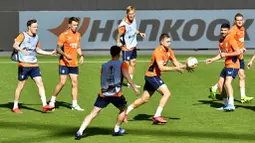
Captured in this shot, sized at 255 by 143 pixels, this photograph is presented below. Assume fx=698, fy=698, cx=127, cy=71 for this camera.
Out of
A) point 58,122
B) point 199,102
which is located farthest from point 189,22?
point 58,122

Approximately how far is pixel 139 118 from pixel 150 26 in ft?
48.8

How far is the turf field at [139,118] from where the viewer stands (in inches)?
541

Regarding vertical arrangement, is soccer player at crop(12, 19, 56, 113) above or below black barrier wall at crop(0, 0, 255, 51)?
below

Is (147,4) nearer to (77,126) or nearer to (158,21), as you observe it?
(158,21)

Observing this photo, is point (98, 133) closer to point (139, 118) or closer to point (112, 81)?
point (112, 81)

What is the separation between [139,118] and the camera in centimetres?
1585

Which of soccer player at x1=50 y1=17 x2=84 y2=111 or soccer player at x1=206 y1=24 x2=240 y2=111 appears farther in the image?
soccer player at x1=50 y1=17 x2=84 y2=111

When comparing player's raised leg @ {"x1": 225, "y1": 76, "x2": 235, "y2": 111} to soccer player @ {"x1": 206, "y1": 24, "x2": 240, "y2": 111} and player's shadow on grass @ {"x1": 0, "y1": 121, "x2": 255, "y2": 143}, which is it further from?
player's shadow on grass @ {"x1": 0, "y1": 121, "x2": 255, "y2": 143}

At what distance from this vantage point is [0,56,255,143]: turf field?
13.7 metres

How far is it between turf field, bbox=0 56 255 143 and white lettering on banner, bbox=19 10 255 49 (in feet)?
26.3

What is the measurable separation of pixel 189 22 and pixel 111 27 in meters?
3.41

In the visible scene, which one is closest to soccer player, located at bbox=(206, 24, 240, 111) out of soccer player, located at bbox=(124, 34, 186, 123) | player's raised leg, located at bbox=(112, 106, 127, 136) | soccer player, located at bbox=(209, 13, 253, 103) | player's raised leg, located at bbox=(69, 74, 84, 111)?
soccer player, located at bbox=(209, 13, 253, 103)

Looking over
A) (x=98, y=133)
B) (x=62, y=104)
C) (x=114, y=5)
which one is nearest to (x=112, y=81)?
(x=98, y=133)

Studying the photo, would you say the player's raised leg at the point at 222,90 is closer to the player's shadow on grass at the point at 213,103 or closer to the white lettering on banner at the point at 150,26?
the player's shadow on grass at the point at 213,103
